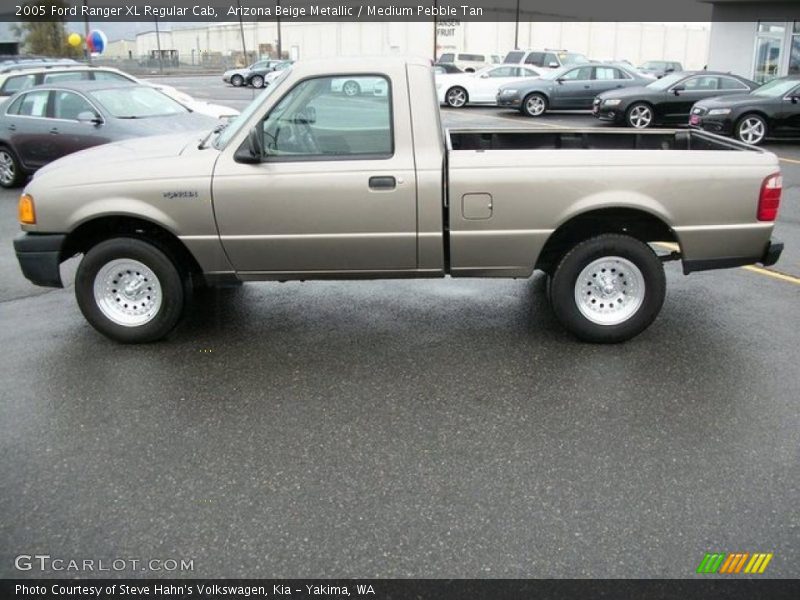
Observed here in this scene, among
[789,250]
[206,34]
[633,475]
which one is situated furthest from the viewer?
[206,34]

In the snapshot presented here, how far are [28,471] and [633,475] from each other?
115 inches

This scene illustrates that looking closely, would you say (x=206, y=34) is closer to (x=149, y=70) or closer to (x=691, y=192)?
(x=149, y=70)

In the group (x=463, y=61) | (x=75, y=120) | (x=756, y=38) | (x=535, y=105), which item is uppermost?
(x=756, y=38)

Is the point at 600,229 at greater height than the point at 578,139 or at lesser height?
lesser

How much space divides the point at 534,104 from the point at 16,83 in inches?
545

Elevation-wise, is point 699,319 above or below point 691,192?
below

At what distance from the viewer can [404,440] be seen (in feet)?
12.7

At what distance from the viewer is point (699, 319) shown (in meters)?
5.61

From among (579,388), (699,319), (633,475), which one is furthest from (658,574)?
(699,319)

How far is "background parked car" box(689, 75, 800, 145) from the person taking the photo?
15523 mm

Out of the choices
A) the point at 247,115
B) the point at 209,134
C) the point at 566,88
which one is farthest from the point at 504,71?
the point at 247,115

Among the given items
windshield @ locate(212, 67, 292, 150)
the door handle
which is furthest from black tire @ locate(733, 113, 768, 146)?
windshield @ locate(212, 67, 292, 150)

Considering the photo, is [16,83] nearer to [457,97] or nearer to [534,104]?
[534,104]

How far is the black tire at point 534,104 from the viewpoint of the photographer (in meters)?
22.0
